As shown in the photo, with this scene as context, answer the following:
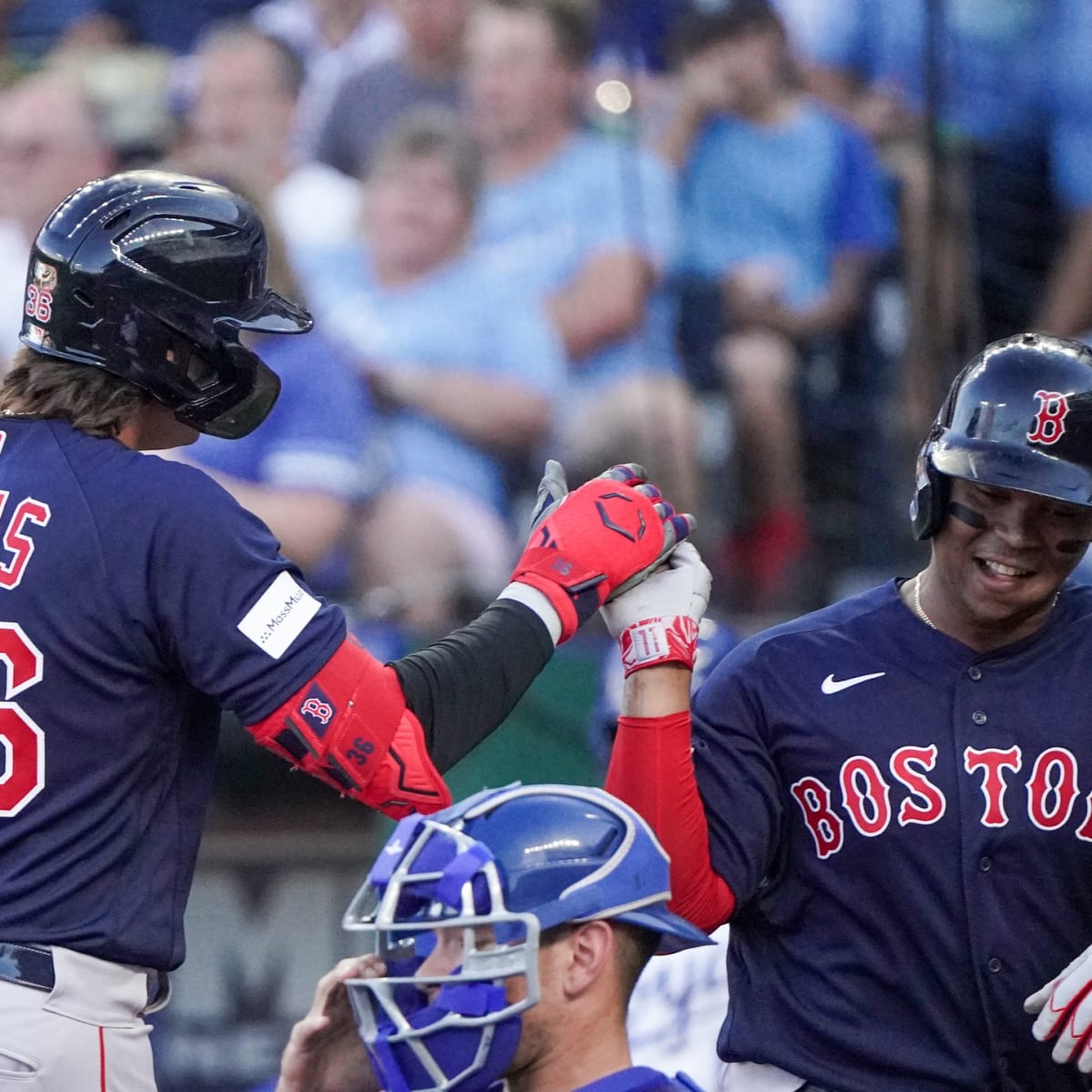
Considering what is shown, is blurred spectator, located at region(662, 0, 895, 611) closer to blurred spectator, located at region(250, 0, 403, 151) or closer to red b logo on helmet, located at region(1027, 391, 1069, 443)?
blurred spectator, located at region(250, 0, 403, 151)

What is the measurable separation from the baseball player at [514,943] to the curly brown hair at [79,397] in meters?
0.72

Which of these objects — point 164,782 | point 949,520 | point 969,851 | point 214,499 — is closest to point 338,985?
point 164,782

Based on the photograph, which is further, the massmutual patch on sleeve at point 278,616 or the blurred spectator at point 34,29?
the blurred spectator at point 34,29

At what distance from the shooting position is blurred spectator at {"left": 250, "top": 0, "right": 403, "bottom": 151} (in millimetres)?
6098

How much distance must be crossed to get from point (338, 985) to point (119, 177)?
1.14 m

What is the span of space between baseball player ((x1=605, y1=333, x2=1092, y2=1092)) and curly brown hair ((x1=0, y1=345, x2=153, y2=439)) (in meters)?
0.77

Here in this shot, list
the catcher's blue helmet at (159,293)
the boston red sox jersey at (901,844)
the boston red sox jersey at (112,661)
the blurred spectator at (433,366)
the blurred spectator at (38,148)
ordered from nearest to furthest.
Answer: the boston red sox jersey at (112,661) → the catcher's blue helmet at (159,293) → the boston red sox jersey at (901,844) → the blurred spectator at (433,366) → the blurred spectator at (38,148)

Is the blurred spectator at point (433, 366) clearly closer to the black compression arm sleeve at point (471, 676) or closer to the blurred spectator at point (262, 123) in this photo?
the blurred spectator at point (262, 123)

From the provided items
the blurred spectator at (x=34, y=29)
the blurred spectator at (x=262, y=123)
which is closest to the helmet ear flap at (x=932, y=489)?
the blurred spectator at (x=262, y=123)

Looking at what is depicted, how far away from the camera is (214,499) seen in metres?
2.38

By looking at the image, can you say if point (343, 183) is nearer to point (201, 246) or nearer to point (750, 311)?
point (750, 311)

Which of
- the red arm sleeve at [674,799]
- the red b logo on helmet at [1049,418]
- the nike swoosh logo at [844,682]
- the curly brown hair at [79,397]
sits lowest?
the red arm sleeve at [674,799]

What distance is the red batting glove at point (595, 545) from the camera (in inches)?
104

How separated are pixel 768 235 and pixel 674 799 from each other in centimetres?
378
